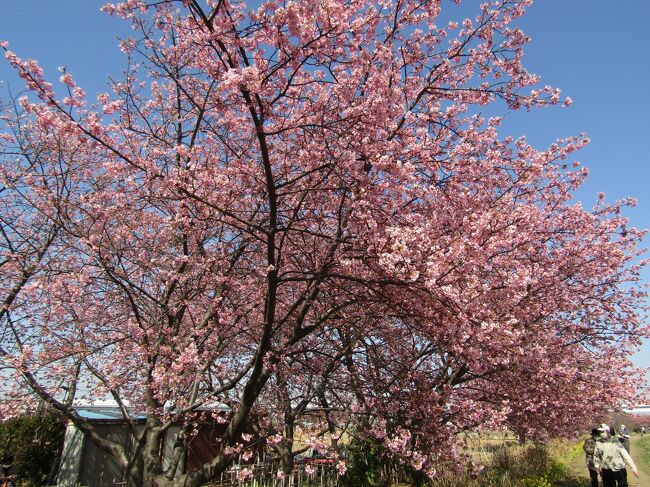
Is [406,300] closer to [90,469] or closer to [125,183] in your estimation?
[125,183]

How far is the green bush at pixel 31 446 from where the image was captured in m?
14.7

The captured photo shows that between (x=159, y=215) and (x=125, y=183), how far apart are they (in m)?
1.93

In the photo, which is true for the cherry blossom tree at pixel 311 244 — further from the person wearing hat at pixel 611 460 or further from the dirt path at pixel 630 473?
the dirt path at pixel 630 473

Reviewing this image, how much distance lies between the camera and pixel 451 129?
20.2 feet

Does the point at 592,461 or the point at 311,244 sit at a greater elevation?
the point at 311,244

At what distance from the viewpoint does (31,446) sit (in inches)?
587

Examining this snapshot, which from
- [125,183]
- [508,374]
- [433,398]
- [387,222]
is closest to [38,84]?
[125,183]

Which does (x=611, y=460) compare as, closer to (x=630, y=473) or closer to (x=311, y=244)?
(x=311, y=244)

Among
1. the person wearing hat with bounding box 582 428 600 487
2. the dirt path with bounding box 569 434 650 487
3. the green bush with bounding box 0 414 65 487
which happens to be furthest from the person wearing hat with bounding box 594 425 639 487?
the green bush with bounding box 0 414 65 487

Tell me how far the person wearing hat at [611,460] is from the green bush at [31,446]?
1541 cm

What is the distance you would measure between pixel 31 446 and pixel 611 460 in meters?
17.1

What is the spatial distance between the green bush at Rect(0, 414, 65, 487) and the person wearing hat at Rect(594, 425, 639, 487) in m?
15.4

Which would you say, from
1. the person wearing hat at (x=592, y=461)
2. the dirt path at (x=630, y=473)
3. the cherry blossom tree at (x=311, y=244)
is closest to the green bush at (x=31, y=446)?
the cherry blossom tree at (x=311, y=244)

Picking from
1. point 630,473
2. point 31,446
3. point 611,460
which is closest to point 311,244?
point 611,460
